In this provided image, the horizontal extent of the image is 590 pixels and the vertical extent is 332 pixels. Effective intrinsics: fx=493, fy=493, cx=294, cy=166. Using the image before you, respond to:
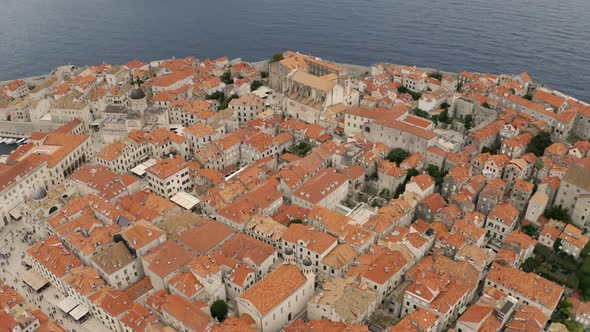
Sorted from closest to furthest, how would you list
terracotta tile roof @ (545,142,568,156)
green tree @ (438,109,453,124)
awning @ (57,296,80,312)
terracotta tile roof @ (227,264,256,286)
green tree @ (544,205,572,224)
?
terracotta tile roof @ (227,264,256,286) → awning @ (57,296,80,312) → green tree @ (544,205,572,224) → terracotta tile roof @ (545,142,568,156) → green tree @ (438,109,453,124)

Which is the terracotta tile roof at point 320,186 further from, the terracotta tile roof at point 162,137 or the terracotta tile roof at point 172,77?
the terracotta tile roof at point 172,77

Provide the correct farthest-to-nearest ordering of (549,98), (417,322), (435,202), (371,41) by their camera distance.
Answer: (371,41) < (549,98) < (435,202) < (417,322)

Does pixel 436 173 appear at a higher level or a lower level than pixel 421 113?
lower

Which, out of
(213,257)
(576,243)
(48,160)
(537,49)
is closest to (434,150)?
(576,243)

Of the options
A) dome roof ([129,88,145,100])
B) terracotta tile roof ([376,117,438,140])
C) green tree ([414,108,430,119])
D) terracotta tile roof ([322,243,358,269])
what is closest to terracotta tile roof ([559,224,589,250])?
terracotta tile roof ([376,117,438,140])

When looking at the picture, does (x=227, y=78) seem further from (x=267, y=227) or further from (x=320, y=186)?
(x=267, y=227)

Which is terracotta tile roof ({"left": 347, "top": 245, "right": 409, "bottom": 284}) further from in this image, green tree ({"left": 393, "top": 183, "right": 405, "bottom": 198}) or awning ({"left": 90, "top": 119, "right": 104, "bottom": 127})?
awning ({"left": 90, "top": 119, "right": 104, "bottom": 127})

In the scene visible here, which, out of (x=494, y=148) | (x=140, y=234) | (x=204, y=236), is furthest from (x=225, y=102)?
(x=494, y=148)

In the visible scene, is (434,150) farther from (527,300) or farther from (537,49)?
(537,49)
